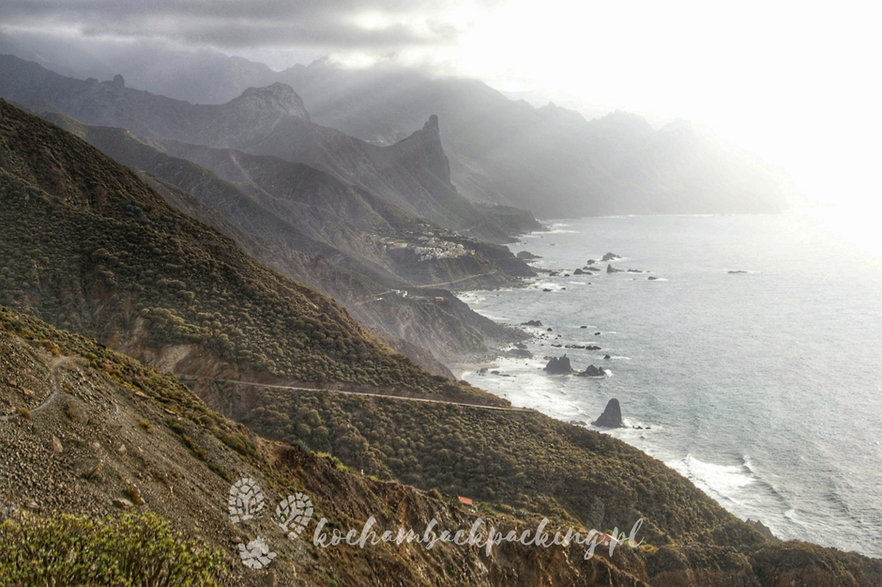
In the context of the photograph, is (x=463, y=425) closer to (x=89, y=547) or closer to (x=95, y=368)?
(x=95, y=368)

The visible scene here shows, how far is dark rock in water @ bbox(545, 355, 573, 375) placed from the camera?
228ft

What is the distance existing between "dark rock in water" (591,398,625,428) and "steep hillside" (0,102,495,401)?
21448 millimetres

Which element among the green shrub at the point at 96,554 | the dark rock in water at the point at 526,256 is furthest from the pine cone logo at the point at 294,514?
the dark rock in water at the point at 526,256

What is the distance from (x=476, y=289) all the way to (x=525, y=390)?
55.6 m

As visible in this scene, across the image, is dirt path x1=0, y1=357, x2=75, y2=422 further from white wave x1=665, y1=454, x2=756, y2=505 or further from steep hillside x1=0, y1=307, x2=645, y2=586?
white wave x1=665, y1=454, x2=756, y2=505

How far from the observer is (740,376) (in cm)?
6794

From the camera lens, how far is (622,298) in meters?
108

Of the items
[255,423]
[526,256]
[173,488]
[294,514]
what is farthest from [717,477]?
[526,256]

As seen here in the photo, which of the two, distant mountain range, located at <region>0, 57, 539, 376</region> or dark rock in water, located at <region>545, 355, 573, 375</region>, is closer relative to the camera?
dark rock in water, located at <region>545, 355, 573, 375</region>

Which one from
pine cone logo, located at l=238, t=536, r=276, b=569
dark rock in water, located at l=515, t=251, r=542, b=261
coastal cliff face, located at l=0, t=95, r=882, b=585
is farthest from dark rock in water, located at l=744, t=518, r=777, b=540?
dark rock in water, located at l=515, t=251, r=542, b=261

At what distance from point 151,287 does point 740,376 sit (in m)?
61.0

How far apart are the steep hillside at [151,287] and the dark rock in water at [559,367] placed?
111 feet

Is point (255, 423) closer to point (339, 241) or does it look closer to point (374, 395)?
point (374, 395)

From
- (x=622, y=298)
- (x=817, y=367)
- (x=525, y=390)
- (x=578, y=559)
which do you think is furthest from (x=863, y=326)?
(x=578, y=559)
